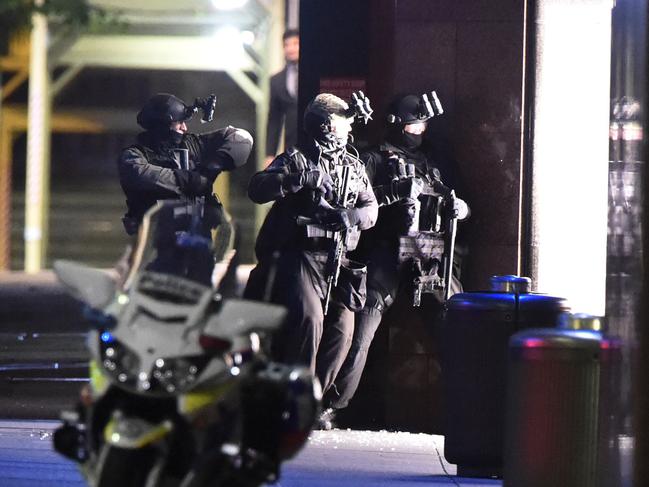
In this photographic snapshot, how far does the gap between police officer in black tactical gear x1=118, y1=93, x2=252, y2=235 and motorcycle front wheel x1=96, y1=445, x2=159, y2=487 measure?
5589 millimetres

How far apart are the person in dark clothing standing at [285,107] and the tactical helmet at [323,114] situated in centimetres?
206

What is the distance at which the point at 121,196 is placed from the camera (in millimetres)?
24203

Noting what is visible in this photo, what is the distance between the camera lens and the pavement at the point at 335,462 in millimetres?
9000

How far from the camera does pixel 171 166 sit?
11539 millimetres

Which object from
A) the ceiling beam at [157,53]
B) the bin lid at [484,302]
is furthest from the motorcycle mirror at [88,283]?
the ceiling beam at [157,53]

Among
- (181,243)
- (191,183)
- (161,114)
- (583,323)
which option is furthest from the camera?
(161,114)

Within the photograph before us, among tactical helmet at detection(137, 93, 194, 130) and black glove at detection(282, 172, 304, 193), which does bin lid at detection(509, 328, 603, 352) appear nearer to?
black glove at detection(282, 172, 304, 193)

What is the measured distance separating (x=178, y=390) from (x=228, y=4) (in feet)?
41.4

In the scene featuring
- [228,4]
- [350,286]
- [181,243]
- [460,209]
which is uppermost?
[228,4]

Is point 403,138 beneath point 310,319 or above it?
above

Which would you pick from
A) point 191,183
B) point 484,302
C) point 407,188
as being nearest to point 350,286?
point 407,188

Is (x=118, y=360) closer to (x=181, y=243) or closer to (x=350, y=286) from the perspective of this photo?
(x=181, y=243)

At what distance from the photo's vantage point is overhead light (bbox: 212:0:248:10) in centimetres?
1752

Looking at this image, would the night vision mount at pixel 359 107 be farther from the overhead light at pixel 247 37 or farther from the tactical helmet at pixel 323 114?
the overhead light at pixel 247 37
